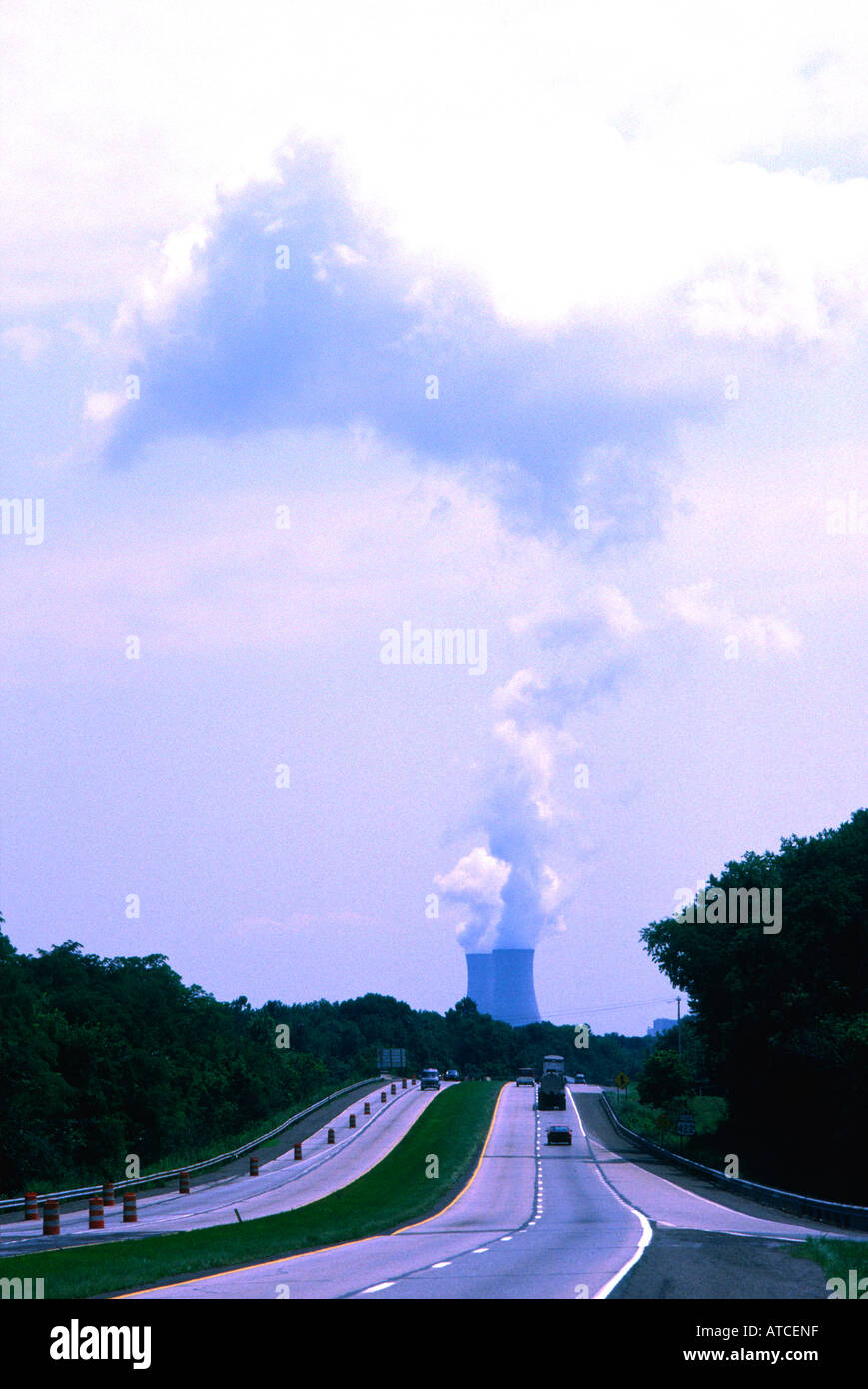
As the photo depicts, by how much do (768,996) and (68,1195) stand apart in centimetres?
3769

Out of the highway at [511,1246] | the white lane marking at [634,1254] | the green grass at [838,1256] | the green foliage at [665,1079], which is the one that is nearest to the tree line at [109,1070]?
the green foliage at [665,1079]

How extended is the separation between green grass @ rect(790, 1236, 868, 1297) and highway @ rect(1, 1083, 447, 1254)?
49.7 feet

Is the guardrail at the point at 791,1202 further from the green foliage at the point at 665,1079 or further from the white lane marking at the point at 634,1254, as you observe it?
the green foliage at the point at 665,1079

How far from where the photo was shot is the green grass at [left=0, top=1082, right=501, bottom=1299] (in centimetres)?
2172

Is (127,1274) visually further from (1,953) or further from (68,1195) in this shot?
(1,953)

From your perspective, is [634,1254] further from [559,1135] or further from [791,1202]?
[559,1135]

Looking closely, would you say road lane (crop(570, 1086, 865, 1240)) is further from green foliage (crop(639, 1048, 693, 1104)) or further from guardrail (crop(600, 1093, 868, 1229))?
green foliage (crop(639, 1048, 693, 1104))

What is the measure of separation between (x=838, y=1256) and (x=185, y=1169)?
47.2 m

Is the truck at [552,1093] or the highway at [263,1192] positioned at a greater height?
the highway at [263,1192]

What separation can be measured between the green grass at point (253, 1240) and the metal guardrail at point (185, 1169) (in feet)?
28.6

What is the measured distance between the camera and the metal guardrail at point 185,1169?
4976cm

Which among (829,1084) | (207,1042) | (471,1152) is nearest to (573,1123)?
(471,1152)

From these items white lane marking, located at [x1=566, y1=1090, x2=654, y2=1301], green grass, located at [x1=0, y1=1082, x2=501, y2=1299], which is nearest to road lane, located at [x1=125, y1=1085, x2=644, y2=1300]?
white lane marking, located at [x1=566, y1=1090, x2=654, y2=1301]

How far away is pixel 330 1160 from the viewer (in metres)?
75.9
